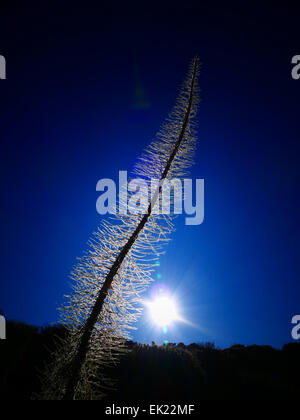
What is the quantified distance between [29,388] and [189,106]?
28.2ft

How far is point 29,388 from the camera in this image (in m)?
6.15

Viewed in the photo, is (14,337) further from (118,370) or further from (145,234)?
(145,234)

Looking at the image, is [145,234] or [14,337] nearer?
[145,234]

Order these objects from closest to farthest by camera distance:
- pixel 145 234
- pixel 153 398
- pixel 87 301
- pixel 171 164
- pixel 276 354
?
pixel 87 301, pixel 145 234, pixel 171 164, pixel 153 398, pixel 276 354

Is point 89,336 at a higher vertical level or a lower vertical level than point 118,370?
higher

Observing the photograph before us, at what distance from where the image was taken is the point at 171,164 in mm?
3924

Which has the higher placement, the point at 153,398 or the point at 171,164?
the point at 171,164

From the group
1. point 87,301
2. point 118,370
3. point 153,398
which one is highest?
point 87,301
